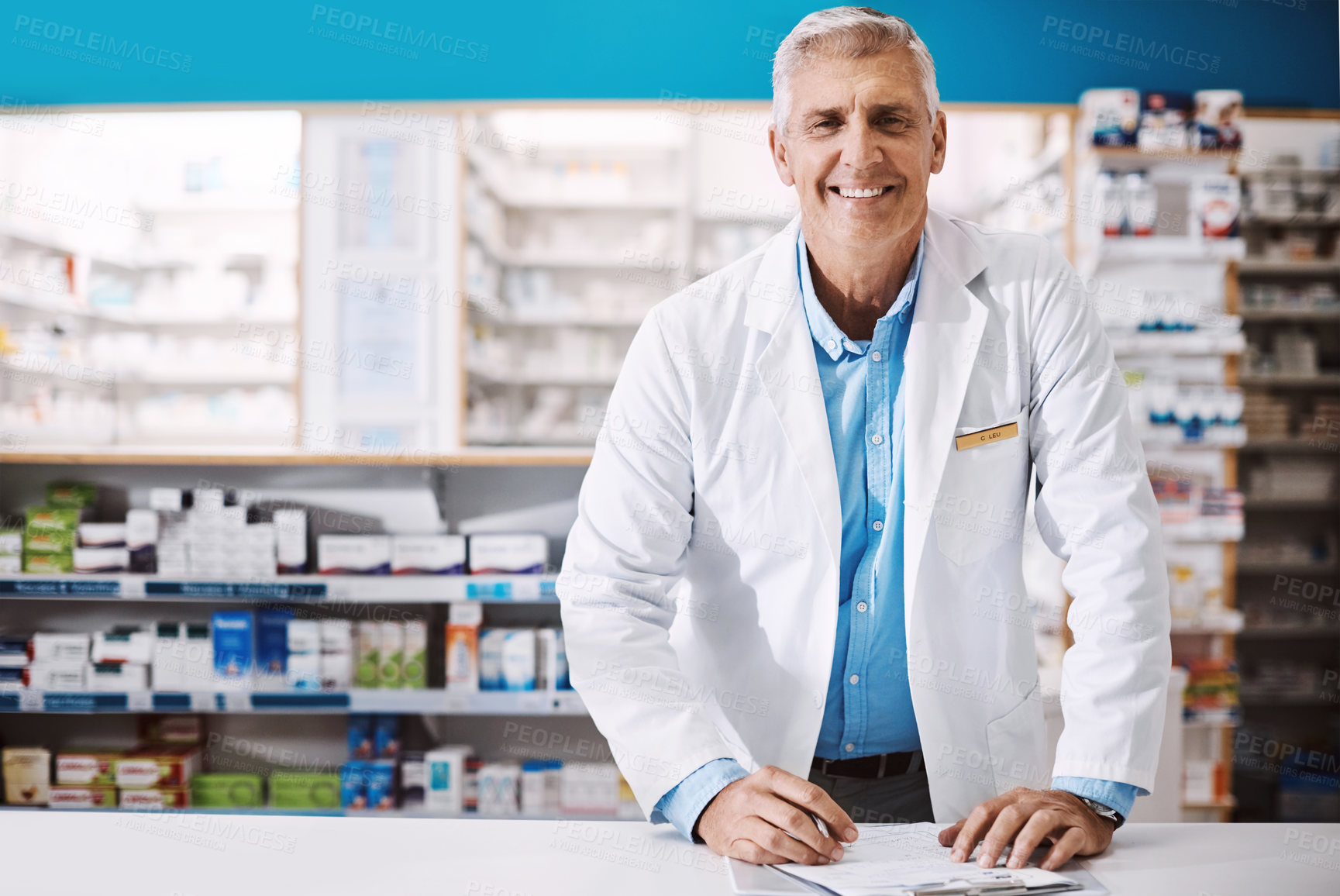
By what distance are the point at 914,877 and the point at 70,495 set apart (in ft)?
10.9

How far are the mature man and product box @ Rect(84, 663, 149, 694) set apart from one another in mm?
2494

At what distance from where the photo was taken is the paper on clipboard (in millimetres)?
1034

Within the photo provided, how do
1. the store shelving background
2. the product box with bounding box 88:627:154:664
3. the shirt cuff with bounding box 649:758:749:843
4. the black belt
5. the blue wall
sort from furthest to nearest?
the blue wall → the store shelving background → the product box with bounding box 88:627:154:664 → the black belt → the shirt cuff with bounding box 649:758:749:843

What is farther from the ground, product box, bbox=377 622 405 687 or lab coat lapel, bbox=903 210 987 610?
lab coat lapel, bbox=903 210 987 610

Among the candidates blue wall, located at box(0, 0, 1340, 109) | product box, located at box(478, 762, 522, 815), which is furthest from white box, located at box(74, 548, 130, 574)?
blue wall, located at box(0, 0, 1340, 109)

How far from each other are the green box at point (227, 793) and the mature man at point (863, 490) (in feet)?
8.31

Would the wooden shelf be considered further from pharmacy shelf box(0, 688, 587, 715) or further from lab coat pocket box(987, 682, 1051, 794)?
lab coat pocket box(987, 682, 1051, 794)

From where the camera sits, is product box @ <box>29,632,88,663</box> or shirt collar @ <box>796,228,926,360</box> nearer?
shirt collar @ <box>796,228,926,360</box>

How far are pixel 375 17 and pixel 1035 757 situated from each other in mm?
4411

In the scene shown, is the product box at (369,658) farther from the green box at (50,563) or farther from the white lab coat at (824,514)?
the white lab coat at (824,514)

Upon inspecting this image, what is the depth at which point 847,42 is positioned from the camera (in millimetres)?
1423

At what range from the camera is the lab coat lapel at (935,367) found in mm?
1484

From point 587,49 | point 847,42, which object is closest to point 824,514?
point 847,42

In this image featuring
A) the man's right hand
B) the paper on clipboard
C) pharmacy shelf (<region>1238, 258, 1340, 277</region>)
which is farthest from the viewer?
pharmacy shelf (<region>1238, 258, 1340, 277</region>)
